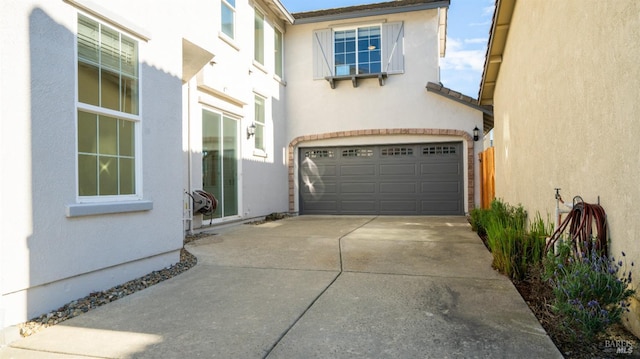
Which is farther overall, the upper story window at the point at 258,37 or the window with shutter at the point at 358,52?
the window with shutter at the point at 358,52

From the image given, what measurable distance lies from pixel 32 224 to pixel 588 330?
426 cm

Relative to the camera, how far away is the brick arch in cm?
1228

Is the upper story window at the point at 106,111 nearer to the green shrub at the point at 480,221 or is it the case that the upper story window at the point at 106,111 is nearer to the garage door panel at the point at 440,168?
the green shrub at the point at 480,221

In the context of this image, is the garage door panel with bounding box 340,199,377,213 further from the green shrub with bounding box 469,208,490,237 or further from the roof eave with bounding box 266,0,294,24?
the roof eave with bounding box 266,0,294,24

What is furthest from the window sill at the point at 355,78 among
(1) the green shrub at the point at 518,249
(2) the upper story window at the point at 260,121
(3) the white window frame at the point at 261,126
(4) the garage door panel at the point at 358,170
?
(1) the green shrub at the point at 518,249

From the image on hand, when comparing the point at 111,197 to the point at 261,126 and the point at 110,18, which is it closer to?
the point at 110,18

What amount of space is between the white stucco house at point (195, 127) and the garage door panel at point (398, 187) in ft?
0.14

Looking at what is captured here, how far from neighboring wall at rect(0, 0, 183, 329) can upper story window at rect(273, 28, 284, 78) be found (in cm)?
824

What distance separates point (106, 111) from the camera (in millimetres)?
4305

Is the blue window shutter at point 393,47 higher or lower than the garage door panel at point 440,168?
Answer: higher

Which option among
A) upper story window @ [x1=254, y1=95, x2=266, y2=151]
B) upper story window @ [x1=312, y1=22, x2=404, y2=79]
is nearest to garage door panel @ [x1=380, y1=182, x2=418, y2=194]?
upper story window @ [x1=312, y1=22, x2=404, y2=79]

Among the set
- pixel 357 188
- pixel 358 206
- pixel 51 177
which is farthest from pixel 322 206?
pixel 51 177

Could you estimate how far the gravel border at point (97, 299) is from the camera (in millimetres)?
3389

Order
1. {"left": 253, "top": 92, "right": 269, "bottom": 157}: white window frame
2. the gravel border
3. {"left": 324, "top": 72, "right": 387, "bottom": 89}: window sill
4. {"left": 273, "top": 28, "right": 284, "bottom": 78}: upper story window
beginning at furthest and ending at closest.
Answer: {"left": 273, "top": 28, "right": 284, "bottom": 78}: upper story window
{"left": 324, "top": 72, "right": 387, "bottom": 89}: window sill
{"left": 253, "top": 92, "right": 269, "bottom": 157}: white window frame
the gravel border
